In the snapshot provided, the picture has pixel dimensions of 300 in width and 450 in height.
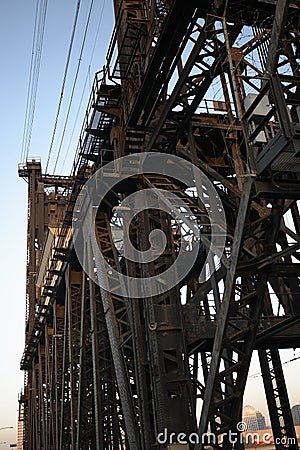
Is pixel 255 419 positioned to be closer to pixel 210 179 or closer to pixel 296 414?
pixel 296 414

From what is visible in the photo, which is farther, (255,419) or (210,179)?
(255,419)

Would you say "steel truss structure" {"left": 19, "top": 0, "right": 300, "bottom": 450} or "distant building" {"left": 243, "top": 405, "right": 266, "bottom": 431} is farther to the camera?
"distant building" {"left": 243, "top": 405, "right": 266, "bottom": 431}

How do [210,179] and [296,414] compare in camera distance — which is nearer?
[210,179]

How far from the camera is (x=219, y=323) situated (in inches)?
332

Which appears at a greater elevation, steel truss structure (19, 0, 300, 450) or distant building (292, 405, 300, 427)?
steel truss structure (19, 0, 300, 450)

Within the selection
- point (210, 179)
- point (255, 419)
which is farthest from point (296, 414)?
point (210, 179)

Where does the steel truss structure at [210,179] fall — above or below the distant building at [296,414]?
above

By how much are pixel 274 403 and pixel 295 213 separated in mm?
8029

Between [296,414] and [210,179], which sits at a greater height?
[210,179]

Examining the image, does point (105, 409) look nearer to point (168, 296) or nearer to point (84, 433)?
point (84, 433)

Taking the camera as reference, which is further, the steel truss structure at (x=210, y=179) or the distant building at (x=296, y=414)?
the distant building at (x=296, y=414)

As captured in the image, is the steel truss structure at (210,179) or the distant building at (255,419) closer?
the steel truss structure at (210,179)

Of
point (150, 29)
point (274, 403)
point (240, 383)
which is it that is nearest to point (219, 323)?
point (240, 383)

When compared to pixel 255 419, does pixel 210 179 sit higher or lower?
higher
